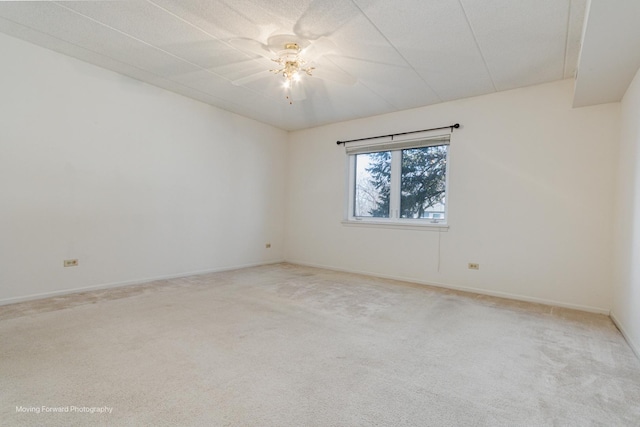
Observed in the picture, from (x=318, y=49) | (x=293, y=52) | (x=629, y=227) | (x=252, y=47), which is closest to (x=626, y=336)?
(x=629, y=227)

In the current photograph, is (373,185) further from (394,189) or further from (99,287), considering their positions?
(99,287)

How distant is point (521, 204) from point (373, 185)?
6.89 ft

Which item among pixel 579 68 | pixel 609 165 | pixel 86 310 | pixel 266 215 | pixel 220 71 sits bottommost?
pixel 86 310

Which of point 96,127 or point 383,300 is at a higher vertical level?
point 96,127

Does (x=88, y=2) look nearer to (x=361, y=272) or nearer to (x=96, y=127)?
(x=96, y=127)

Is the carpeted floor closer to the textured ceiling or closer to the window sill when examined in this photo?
the window sill

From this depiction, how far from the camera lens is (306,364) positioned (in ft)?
6.29

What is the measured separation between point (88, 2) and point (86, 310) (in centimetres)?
258

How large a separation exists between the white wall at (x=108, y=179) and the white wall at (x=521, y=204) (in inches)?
94.8

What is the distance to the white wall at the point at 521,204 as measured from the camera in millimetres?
3238

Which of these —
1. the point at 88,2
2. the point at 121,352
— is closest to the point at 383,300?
the point at 121,352

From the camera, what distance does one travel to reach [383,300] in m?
3.42

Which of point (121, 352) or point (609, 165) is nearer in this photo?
point (121, 352)

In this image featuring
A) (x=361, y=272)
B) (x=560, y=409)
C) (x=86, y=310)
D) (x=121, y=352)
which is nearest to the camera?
(x=560, y=409)
